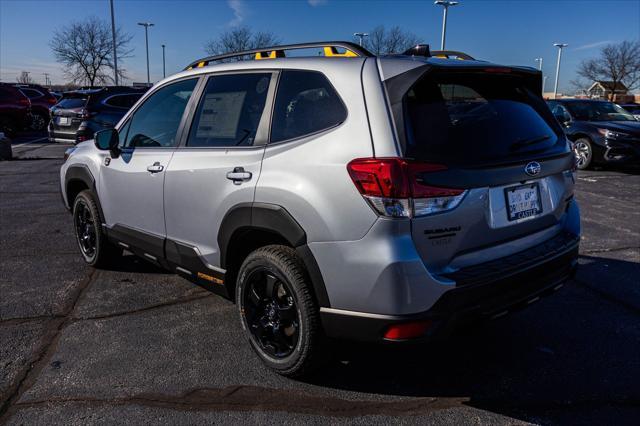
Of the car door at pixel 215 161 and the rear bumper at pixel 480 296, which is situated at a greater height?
the car door at pixel 215 161

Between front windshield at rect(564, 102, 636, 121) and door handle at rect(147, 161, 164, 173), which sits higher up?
front windshield at rect(564, 102, 636, 121)

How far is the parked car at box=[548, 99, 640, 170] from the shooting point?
35.6 feet

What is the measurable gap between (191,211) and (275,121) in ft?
2.93

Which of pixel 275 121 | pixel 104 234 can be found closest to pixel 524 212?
pixel 275 121

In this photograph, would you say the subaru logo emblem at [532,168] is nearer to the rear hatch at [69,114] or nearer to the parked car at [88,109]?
the parked car at [88,109]

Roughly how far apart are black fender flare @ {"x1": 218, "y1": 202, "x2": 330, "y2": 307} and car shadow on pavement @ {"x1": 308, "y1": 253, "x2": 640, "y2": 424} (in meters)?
0.48

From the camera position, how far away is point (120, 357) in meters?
3.09

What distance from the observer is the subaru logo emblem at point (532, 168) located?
2.59m

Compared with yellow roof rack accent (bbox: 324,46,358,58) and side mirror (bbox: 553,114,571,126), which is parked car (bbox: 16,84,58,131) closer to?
side mirror (bbox: 553,114,571,126)

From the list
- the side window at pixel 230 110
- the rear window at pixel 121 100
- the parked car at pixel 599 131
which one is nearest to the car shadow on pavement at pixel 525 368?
the side window at pixel 230 110

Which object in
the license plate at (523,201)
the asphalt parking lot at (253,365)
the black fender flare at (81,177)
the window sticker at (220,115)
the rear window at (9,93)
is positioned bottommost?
the asphalt parking lot at (253,365)

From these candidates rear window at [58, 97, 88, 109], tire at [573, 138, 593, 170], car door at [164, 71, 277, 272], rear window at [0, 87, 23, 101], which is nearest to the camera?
car door at [164, 71, 277, 272]

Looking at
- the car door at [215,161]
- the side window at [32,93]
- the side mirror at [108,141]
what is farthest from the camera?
the side window at [32,93]

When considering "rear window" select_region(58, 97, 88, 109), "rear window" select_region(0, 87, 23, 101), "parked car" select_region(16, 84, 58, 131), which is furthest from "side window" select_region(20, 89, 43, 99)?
"rear window" select_region(58, 97, 88, 109)
